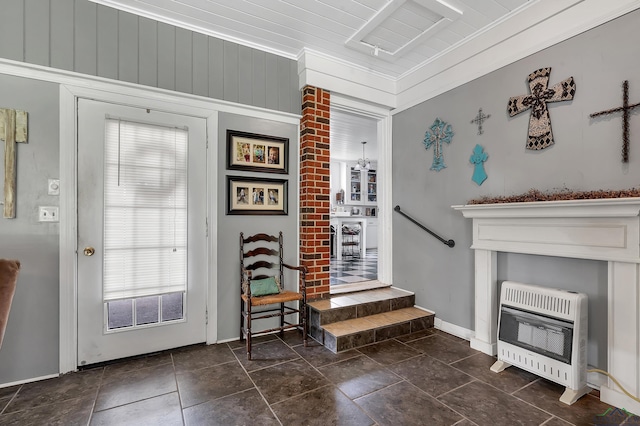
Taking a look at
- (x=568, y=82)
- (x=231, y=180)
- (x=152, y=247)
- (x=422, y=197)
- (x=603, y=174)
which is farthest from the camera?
(x=422, y=197)

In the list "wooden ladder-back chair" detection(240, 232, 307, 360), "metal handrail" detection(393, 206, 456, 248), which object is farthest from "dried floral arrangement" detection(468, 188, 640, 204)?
"wooden ladder-back chair" detection(240, 232, 307, 360)

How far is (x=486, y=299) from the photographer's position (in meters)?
2.59

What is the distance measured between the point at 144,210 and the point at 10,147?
3.05 feet

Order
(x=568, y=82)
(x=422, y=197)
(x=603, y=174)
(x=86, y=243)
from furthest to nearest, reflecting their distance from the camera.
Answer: (x=422, y=197) < (x=86, y=243) < (x=568, y=82) < (x=603, y=174)

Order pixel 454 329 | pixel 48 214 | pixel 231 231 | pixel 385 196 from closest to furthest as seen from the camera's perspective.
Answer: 1. pixel 48 214
2. pixel 231 231
3. pixel 454 329
4. pixel 385 196

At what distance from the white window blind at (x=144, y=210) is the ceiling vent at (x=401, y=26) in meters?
1.97

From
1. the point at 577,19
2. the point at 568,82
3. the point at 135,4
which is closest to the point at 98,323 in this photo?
the point at 135,4

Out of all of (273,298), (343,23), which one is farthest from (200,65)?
(273,298)

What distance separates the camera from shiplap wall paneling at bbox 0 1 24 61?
6.81 feet

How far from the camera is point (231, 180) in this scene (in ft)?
9.45

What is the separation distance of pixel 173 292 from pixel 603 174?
11.4ft

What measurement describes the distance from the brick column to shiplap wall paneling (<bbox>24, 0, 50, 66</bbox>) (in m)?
2.13

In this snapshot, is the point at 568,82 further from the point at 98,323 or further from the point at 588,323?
the point at 98,323

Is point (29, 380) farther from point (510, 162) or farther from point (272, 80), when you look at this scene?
point (510, 162)
